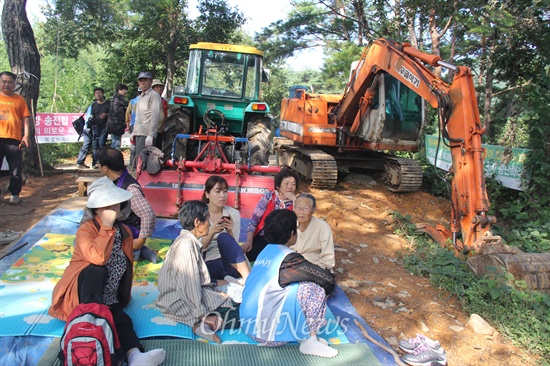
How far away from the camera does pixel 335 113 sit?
855cm

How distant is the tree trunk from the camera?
7.38 meters

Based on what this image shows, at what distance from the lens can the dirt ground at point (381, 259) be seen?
11.3ft

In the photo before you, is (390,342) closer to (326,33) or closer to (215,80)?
(215,80)

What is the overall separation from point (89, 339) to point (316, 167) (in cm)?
556

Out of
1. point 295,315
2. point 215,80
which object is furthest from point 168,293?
point 215,80

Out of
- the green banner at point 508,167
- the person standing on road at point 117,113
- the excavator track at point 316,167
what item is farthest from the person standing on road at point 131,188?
the green banner at point 508,167

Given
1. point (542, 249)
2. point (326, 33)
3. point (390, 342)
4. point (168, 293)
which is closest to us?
point (168, 293)

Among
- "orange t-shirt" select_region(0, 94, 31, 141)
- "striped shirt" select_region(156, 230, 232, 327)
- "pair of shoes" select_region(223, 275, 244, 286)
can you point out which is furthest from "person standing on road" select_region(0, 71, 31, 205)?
"striped shirt" select_region(156, 230, 232, 327)

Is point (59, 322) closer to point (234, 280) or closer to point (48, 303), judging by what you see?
point (48, 303)

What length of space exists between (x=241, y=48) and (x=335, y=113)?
2.15 metres

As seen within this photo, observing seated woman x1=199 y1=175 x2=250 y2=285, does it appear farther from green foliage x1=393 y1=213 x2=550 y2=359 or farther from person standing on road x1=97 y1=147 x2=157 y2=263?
green foliage x1=393 y1=213 x2=550 y2=359

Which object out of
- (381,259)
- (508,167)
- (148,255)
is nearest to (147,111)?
(148,255)

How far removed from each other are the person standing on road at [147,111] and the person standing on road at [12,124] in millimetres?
1425

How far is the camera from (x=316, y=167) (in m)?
7.54
